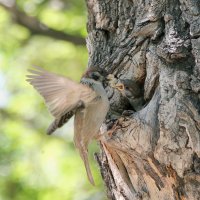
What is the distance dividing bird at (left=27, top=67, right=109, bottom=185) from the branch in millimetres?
2188

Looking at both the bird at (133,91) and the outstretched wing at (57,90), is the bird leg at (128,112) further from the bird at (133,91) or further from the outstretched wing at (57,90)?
the outstretched wing at (57,90)

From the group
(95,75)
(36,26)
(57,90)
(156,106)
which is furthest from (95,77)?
(36,26)

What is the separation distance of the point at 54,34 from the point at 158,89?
2689 mm

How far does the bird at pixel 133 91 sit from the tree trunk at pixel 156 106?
0.03m

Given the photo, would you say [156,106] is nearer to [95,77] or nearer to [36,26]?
[95,77]

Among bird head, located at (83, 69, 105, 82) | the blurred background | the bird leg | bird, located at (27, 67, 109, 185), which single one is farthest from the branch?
the bird leg

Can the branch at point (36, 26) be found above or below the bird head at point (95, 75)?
below

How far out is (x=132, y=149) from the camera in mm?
2541

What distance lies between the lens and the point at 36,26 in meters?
5.21

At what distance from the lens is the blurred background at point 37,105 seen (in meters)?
5.25

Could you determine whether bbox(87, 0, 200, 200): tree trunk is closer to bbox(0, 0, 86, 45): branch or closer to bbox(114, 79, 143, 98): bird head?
bbox(114, 79, 143, 98): bird head

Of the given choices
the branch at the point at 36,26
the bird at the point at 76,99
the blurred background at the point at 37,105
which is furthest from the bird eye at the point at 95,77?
the branch at the point at 36,26

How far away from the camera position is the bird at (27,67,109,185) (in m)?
2.65

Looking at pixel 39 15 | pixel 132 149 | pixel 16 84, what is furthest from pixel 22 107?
pixel 132 149
